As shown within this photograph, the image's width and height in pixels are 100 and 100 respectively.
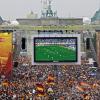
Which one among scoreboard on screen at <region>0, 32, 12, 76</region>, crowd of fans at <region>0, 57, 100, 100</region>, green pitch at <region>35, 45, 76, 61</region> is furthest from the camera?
scoreboard on screen at <region>0, 32, 12, 76</region>

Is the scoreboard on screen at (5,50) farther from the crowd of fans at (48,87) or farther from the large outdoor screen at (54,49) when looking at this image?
the large outdoor screen at (54,49)

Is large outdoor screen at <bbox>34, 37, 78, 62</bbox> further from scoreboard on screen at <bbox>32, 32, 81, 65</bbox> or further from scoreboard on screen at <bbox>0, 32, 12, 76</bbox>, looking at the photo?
scoreboard on screen at <bbox>0, 32, 12, 76</bbox>

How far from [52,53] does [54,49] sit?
237mm

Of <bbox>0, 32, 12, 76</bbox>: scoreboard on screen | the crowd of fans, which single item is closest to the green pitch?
the crowd of fans

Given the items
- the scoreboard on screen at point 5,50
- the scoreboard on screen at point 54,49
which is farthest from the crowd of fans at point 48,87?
the scoreboard on screen at point 54,49

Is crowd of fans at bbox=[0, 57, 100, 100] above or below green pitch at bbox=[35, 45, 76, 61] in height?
below

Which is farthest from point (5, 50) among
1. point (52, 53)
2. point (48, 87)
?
point (48, 87)

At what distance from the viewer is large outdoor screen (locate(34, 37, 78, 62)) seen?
Result: 96.5 ft

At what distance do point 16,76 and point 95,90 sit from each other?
27.3 ft

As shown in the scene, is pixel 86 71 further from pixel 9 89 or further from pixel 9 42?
pixel 9 89

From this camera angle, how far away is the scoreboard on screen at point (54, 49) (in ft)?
96.6

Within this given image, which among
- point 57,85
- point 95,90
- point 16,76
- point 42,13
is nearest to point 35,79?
point 16,76

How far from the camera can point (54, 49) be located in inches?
1160

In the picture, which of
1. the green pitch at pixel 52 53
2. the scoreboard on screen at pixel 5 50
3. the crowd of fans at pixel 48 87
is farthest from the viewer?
the scoreboard on screen at pixel 5 50
